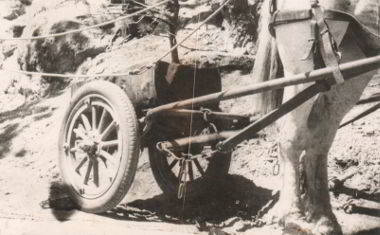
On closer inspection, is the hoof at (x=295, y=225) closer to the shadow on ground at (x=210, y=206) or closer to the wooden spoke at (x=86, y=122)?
the shadow on ground at (x=210, y=206)

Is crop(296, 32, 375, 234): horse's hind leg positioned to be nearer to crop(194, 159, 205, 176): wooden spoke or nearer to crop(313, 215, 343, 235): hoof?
crop(313, 215, 343, 235): hoof

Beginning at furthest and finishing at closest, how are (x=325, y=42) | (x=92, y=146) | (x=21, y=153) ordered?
(x=21, y=153) < (x=92, y=146) < (x=325, y=42)

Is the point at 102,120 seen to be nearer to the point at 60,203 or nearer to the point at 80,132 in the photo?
the point at 80,132

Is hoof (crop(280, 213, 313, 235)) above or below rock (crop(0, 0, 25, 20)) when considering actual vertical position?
below

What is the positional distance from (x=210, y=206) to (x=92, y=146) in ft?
2.41

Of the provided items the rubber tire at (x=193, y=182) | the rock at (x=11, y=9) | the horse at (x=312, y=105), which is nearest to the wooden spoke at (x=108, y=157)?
the rubber tire at (x=193, y=182)

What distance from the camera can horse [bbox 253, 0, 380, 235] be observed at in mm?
2152

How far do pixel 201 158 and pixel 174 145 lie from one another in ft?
1.47

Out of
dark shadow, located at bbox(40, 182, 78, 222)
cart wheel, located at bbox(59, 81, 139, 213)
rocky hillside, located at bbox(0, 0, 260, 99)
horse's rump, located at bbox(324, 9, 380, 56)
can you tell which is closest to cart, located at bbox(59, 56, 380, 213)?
cart wheel, located at bbox(59, 81, 139, 213)

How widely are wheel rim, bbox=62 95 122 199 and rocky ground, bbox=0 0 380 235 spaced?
0.18 metres

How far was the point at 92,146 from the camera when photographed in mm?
2809

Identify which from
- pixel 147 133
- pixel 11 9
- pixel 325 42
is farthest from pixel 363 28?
pixel 11 9

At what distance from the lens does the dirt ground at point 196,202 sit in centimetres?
256

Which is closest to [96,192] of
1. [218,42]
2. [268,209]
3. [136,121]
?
[136,121]
